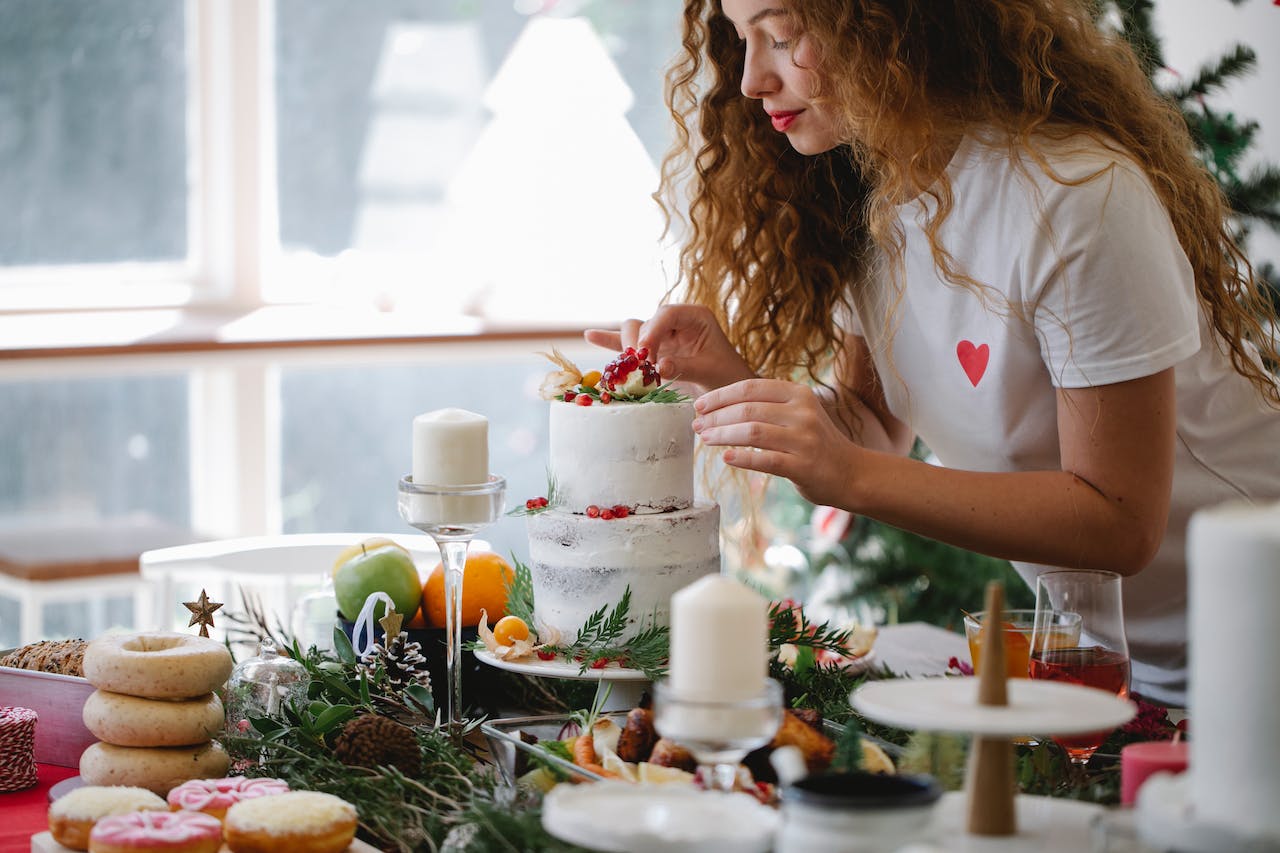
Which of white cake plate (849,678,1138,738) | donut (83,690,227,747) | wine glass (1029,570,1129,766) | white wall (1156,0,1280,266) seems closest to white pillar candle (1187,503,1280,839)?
white cake plate (849,678,1138,738)

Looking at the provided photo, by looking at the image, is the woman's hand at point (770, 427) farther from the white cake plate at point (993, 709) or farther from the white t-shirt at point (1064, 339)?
the white cake plate at point (993, 709)

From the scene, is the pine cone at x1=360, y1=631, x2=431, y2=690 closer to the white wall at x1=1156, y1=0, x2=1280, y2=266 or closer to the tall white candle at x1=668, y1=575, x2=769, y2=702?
the tall white candle at x1=668, y1=575, x2=769, y2=702

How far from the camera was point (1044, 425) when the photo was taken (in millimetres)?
1630

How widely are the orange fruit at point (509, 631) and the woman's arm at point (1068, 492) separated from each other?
291 mm

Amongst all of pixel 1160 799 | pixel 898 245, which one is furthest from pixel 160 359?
pixel 1160 799

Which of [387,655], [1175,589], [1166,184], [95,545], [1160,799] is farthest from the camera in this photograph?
[95,545]

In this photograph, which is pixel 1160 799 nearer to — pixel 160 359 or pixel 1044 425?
pixel 1044 425

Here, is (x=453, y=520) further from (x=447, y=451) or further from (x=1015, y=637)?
(x=1015, y=637)

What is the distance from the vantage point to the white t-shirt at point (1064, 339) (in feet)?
4.74

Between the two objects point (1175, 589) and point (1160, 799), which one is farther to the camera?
point (1175, 589)

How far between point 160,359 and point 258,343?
0.27 metres

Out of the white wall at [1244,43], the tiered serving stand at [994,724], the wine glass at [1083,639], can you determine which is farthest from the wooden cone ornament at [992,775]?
the white wall at [1244,43]

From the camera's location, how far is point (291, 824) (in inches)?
40.2

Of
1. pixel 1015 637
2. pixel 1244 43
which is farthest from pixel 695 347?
pixel 1244 43
